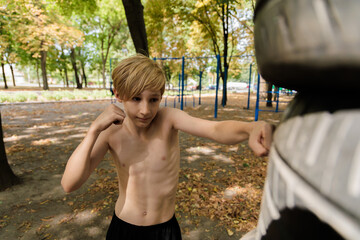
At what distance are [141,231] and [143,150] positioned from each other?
59cm

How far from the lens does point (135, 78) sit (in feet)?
4.52

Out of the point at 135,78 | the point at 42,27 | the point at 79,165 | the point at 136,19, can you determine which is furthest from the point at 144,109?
the point at 42,27

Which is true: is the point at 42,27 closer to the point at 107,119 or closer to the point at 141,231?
the point at 107,119

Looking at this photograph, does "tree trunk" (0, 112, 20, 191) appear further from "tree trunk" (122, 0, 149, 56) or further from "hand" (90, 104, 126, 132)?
"tree trunk" (122, 0, 149, 56)

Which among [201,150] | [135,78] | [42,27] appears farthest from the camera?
[42,27]

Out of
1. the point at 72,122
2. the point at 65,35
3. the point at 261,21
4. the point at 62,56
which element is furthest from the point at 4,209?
the point at 62,56

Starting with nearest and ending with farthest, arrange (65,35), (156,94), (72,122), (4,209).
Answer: (156,94) < (4,209) < (72,122) < (65,35)

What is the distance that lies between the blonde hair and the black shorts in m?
0.96

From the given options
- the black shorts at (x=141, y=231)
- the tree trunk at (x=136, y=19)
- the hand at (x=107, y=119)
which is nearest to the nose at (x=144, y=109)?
the hand at (x=107, y=119)

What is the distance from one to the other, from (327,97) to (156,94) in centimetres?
113

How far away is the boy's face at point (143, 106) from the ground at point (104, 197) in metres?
1.86

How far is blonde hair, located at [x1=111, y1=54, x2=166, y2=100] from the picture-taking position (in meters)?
1.36

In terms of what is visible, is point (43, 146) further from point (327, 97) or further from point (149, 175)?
point (327, 97)

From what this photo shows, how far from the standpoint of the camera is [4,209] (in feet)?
9.86
